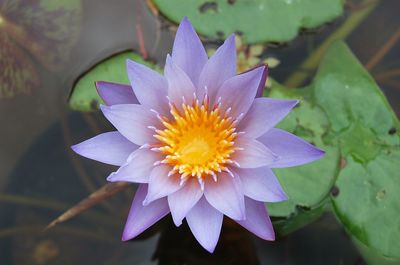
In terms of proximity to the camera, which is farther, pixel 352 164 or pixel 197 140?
pixel 352 164

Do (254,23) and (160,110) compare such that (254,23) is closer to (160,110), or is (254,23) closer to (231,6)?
(231,6)

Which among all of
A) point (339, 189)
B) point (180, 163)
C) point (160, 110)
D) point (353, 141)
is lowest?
point (339, 189)

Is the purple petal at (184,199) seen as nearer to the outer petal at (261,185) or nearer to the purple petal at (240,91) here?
the outer petal at (261,185)

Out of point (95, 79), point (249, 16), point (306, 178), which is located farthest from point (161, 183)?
point (249, 16)

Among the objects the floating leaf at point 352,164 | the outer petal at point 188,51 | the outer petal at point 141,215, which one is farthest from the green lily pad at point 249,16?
the outer petal at point 141,215

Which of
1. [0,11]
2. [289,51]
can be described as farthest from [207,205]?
[0,11]

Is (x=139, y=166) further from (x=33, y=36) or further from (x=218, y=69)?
(x=33, y=36)

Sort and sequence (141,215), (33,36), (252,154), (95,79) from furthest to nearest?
(33,36)
(95,79)
(141,215)
(252,154)
